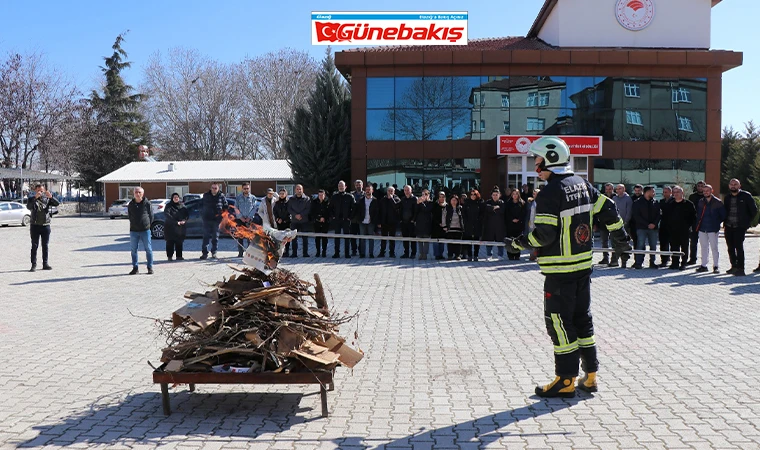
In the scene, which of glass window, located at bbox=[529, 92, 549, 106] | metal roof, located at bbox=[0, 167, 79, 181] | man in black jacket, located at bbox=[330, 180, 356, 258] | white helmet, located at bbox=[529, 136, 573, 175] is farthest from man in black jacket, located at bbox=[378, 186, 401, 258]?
metal roof, located at bbox=[0, 167, 79, 181]

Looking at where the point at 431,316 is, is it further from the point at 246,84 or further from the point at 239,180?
the point at 246,84

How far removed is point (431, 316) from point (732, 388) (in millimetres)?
4371

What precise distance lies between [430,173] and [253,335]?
24880 mm

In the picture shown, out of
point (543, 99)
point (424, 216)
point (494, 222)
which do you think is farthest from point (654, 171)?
point (424, 216)

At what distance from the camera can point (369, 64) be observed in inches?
1139

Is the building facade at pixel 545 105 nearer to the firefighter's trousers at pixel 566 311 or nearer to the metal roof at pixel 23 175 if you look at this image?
the firefighter's trousers at pixel 566 311

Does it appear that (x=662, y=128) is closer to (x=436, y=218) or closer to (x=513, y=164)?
(x=513, y=164)

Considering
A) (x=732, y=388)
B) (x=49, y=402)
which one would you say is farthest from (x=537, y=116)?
(x=49, y=402)

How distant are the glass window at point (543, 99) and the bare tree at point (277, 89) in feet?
93.1

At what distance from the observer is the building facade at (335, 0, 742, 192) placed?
28.8 meters

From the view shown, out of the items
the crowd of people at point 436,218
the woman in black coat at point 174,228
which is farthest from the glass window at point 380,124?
the woman in black coat at point 174,228

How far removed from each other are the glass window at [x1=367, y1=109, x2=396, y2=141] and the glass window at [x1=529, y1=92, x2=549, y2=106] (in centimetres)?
633

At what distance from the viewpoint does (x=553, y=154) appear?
5801mm

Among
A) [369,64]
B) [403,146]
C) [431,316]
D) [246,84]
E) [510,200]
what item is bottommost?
[431,316]
